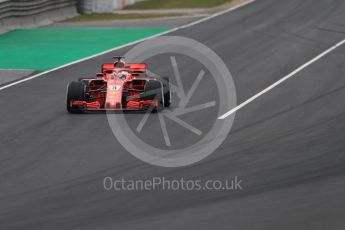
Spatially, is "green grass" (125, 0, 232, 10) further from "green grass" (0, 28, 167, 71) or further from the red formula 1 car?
the red formula 1 car

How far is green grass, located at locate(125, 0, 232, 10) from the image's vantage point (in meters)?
42.4

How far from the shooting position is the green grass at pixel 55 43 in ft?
96.0

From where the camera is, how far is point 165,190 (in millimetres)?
14406

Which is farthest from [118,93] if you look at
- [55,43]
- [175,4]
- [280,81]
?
[175,4]

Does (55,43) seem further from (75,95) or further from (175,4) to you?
(75,95)

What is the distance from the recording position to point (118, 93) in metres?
20.6

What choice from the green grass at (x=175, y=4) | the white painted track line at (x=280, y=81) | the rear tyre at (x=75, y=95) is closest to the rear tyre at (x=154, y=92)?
the rear tyre at (x=75, y=95)

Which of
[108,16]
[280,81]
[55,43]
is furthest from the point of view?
[108,16]

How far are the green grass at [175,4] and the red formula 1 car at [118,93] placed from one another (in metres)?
21.1

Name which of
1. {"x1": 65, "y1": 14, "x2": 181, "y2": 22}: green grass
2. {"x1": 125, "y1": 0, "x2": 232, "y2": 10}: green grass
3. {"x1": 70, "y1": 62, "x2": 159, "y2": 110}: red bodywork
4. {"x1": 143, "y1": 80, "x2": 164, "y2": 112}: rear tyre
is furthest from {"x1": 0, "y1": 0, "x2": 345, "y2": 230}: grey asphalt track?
{"x1": 125, "y1": 0, "x2": 232, "y2": 10}: green grass

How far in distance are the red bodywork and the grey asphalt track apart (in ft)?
1.05

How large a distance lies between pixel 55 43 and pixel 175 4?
11.3m

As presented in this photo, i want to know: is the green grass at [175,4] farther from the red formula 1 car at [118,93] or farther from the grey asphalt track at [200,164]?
the red formula 1 car at [118,93]

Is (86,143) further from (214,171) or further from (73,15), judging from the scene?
(73,15)
